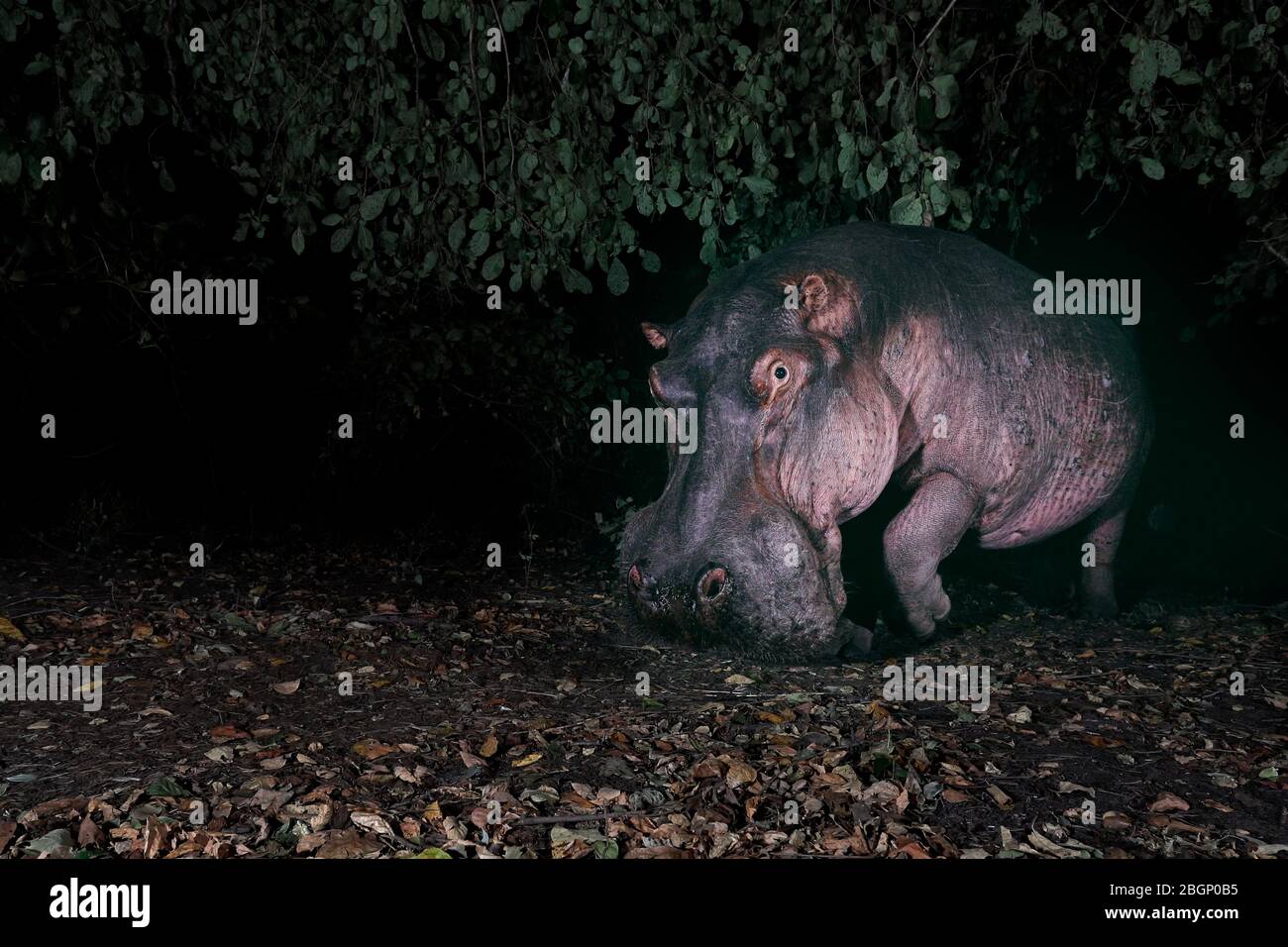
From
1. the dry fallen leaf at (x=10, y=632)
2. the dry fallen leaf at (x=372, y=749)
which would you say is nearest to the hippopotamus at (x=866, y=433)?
the dry fallen leaf at (x=372, y=749)

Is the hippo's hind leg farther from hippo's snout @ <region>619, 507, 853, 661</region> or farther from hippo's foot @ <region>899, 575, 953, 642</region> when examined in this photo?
hippo's snout @ <region>619, 507, 853, 661</region>

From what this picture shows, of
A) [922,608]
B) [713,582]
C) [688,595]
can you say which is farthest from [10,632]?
[922,608]

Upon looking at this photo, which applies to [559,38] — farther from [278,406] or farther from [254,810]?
[278,406]

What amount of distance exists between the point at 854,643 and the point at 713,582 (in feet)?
3.51

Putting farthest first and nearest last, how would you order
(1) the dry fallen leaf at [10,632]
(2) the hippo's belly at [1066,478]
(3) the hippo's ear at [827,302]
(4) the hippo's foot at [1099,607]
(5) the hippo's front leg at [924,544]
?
(4) the hippo's foot at [1099,607] < (2) the hippo's belly at [1066,478] < (5) the hippo's front leg at [924,544] < (1) the dry fallen leaf at [10,632] < (3) the hippo's ear at [827,302]

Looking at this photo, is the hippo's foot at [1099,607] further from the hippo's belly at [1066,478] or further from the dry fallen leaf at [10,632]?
the dry fallen leaf at [10,632]

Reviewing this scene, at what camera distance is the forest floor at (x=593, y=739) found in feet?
11.5

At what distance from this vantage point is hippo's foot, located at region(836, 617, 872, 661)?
547 centimetres

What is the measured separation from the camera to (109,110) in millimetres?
5555

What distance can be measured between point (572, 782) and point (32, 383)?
720 cm

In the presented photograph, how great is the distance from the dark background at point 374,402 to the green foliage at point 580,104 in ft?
2.37

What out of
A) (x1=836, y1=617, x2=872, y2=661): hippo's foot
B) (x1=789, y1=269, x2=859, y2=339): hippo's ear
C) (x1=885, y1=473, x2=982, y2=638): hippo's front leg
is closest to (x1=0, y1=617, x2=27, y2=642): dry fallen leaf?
(x1=836, y1=617, x2=872, y2=661): hippo's foot

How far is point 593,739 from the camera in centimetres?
434

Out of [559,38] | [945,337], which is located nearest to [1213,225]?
[945,337]
